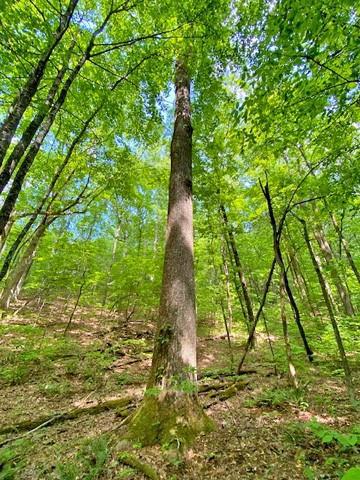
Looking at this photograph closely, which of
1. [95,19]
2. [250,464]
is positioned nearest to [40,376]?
[250,464]

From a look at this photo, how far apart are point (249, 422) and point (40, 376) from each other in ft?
16.7

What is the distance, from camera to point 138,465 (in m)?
2.37

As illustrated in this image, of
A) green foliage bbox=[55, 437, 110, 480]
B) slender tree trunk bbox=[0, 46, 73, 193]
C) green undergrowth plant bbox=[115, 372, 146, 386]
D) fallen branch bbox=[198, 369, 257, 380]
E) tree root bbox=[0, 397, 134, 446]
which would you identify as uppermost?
slender tree trunk bbox=[0, 46, 73, 193]

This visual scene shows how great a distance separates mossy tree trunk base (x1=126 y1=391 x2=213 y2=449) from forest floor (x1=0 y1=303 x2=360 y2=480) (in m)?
0.09

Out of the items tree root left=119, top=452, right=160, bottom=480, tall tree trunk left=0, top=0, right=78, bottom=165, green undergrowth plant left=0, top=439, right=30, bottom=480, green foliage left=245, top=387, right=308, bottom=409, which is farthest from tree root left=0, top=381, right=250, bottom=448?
tall tree trunk left=0, top=0, right=78, bottom=165

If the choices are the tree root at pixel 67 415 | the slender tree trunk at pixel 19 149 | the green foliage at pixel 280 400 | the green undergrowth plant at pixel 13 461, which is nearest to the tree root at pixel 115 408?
the tree root at pixel 67 415

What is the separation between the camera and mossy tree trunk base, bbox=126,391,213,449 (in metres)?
2.68

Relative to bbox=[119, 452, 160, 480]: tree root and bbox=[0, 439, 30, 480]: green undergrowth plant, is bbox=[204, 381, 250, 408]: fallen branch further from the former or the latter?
bbox=[0, 439, 30, 480]: green undergrowth plant

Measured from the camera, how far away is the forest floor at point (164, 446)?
233cm

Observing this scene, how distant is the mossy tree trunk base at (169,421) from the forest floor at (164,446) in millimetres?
92

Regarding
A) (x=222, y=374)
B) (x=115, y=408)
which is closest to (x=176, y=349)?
(x=115, y=408)

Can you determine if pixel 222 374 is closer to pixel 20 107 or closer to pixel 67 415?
pixel 67 415

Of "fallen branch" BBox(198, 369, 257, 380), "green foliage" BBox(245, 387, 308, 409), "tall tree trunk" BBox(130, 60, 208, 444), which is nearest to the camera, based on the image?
"tall tree trunk" BBox(130, 60, 208, 444)

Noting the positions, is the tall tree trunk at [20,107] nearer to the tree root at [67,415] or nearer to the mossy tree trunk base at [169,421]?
the mossy tree trunk base at [169,421]
